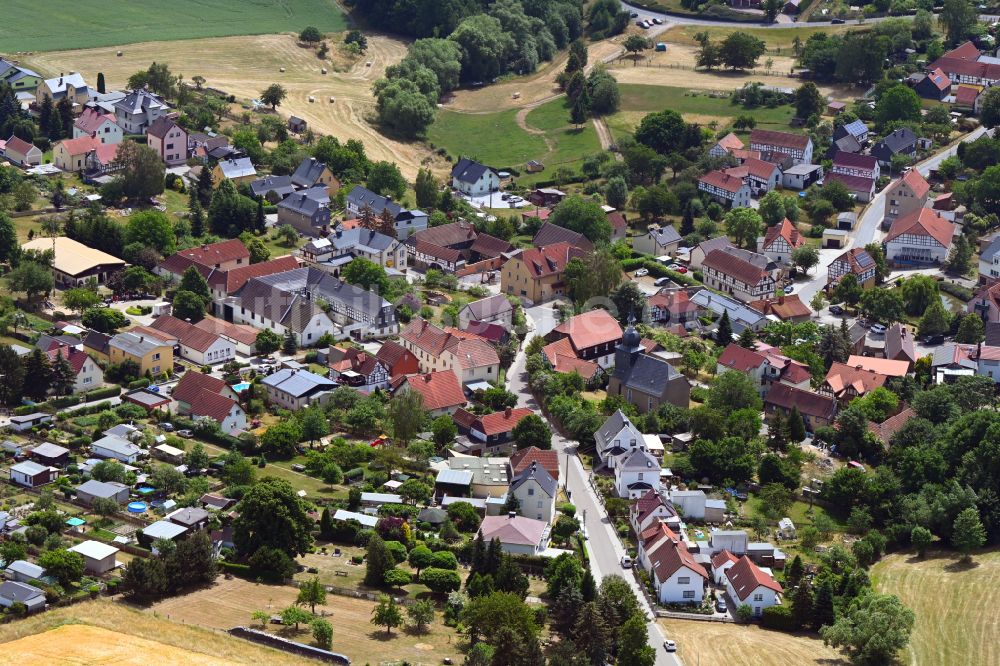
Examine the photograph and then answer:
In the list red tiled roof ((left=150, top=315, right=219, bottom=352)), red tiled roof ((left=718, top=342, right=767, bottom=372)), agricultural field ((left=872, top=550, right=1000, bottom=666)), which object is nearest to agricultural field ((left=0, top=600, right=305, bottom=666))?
agricultural field ((left=872, top=550, right=1000, bottom=666))

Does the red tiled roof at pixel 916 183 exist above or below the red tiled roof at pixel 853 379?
above

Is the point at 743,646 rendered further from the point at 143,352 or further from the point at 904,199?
the point at 904,199

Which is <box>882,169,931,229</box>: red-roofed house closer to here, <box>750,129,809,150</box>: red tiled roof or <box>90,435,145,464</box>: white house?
<box>750,129,809,150</box>: red tiled roof

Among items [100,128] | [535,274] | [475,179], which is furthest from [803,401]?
[100,128]

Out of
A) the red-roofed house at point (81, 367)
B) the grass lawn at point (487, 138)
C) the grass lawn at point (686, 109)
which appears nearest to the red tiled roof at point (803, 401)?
the red-roofed house at point (81, 367)

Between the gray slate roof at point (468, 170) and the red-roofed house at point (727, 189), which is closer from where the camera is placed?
the red-roofed house at point (727, 189)

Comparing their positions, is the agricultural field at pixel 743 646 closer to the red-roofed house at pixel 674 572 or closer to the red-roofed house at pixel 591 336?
the red-roofed house at pixel 674 572
